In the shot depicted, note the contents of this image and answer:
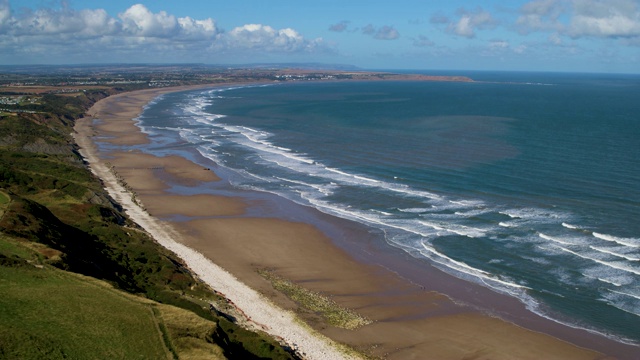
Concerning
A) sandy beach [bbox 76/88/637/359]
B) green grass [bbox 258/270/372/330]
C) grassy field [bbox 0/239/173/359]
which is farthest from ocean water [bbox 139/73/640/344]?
grassy field [bbox 0/239/173/359]

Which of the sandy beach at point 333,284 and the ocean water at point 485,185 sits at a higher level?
the ocean water at point 485,185

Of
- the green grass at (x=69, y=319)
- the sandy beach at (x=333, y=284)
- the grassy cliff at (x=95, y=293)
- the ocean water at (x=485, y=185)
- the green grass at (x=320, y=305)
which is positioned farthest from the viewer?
the ocean water at (x=485, y=185)

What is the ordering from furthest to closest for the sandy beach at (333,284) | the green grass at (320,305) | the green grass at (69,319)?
the green grass at (320,305)
the sandy beach at (333,284)
the green grass at (69,319)

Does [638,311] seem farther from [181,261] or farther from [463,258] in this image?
[181,261]

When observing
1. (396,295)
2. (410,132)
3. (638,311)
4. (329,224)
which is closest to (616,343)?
(638,311)

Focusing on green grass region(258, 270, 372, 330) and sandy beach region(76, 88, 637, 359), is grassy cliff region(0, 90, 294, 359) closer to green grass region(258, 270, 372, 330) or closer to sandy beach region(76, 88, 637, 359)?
sandy beach region(76, 88, 637, 359)

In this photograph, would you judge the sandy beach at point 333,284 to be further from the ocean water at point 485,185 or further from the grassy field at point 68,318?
the grassy field at point 68,318

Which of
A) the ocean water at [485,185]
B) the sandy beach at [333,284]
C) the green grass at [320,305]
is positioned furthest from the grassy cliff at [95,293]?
the ocean water at [485,185]

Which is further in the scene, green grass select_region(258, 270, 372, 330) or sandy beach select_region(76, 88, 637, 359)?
green grass select_region(258, 270, 372, 330)

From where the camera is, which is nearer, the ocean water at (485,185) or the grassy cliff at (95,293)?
the grassy cliff at (95,293)
